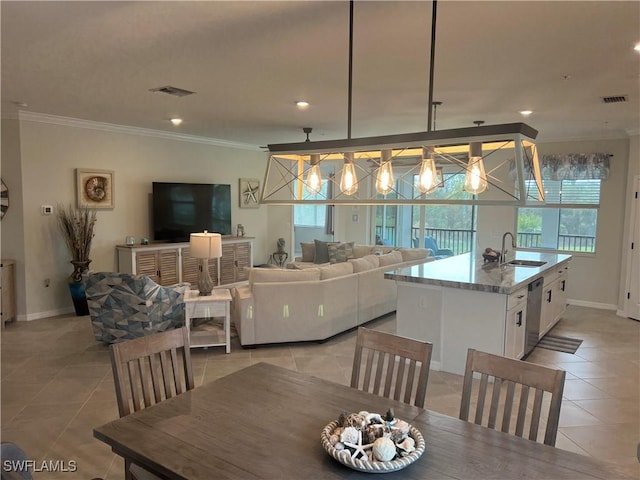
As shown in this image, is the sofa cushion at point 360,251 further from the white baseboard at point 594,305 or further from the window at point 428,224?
the white baseboard at point 594,305

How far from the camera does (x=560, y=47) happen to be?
2947 mm

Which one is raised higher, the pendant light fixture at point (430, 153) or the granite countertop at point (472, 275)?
the pendant light fixture at point (430, 153)

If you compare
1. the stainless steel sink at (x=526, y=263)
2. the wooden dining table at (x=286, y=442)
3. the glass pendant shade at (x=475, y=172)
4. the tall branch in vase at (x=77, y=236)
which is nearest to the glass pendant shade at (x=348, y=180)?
the glass pendant shade at (x=475, y=172)

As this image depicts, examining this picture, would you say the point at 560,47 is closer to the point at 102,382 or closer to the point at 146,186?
the point at 102,382

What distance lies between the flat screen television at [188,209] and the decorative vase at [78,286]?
1329 mm

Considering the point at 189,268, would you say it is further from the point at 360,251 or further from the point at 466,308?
the point at 466,308

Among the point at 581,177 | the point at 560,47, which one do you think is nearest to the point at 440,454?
the point at 560,47

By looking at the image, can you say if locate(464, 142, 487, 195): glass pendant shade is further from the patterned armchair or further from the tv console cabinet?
the tv console cabinet

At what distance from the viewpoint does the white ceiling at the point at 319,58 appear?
97.6 inches

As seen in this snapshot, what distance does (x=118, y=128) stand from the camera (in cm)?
648

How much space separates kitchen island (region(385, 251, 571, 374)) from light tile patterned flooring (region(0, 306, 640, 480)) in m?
0.35

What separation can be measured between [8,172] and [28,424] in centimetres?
364

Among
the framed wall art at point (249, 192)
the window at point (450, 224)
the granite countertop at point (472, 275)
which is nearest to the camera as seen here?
the granite countertop at point (472, 275)

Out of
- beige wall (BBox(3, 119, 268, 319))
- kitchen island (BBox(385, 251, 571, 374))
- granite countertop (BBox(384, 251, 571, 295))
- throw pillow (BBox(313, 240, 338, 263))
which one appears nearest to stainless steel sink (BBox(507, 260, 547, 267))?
granite countertop (BBox(384, 251, 571, 295))
